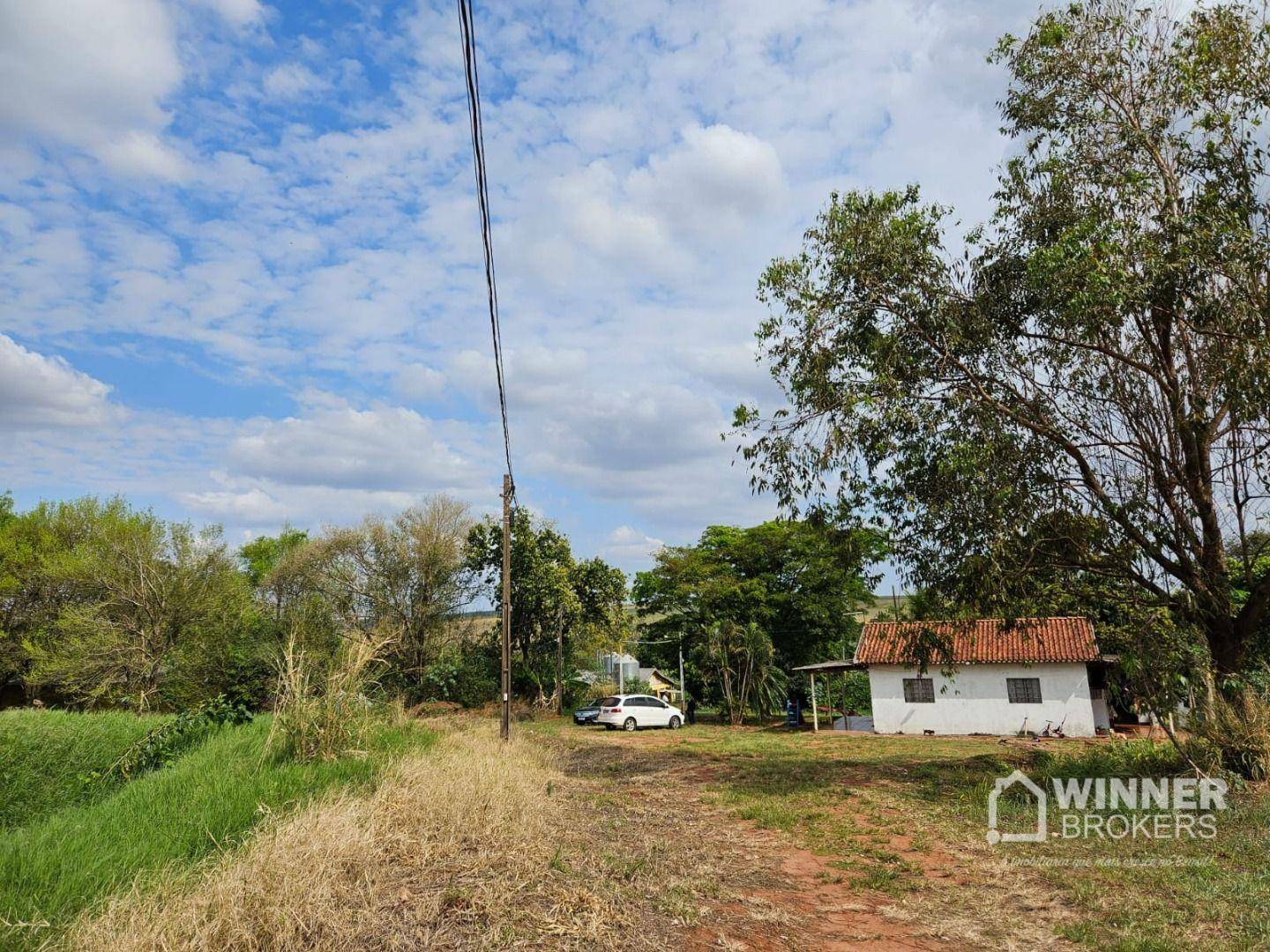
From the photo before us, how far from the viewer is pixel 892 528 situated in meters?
12.5

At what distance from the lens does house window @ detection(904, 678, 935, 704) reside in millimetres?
26922

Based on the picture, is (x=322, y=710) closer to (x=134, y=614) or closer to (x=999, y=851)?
(x=999, y=851)

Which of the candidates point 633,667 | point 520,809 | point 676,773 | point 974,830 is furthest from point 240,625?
point 633,667

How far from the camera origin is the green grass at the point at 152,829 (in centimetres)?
459

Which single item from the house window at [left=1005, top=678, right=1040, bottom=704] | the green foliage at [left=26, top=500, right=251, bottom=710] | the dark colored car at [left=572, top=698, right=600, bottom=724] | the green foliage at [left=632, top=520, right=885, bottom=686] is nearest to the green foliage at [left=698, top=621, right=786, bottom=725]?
the green foliage at [left=632, top=520, right=885, bottom=686]

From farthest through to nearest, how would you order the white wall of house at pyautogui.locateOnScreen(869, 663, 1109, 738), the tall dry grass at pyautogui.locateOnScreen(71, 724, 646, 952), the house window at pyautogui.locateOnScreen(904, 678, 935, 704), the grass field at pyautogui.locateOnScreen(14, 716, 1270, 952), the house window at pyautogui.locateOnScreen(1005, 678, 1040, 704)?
the house window at pyautogui.locateOnScreen(904, 678, 935, 704), the house window at pyautogui.locateOnScreen(1005, 678, 1040, 704), the white wall of house at pyautogui.locateOnScreen(869, 663, 1109, 738), the grass field at pyautogui.locateOnScreen(14, 716, 1270, 952), the tall dry grass at pyautogui.locateOnScreen(71, 724, 646, 952)

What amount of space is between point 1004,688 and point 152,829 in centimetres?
2655

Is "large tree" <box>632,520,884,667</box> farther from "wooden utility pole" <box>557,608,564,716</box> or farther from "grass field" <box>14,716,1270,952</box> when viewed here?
"grass field" <box>14,716,1270,952</box>

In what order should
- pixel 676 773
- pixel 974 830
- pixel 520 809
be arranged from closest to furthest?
pixel 520 809
pixel 974 830
pixel 676 773

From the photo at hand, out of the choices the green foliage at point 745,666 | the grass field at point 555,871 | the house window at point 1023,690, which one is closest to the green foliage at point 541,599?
the green foliage at point 745,666

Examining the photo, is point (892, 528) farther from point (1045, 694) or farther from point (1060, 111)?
point (1045, 694)

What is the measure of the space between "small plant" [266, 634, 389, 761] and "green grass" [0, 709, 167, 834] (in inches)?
122

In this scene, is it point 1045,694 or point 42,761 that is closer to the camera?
point 42,761

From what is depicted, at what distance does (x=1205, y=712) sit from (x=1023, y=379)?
5.77 m
